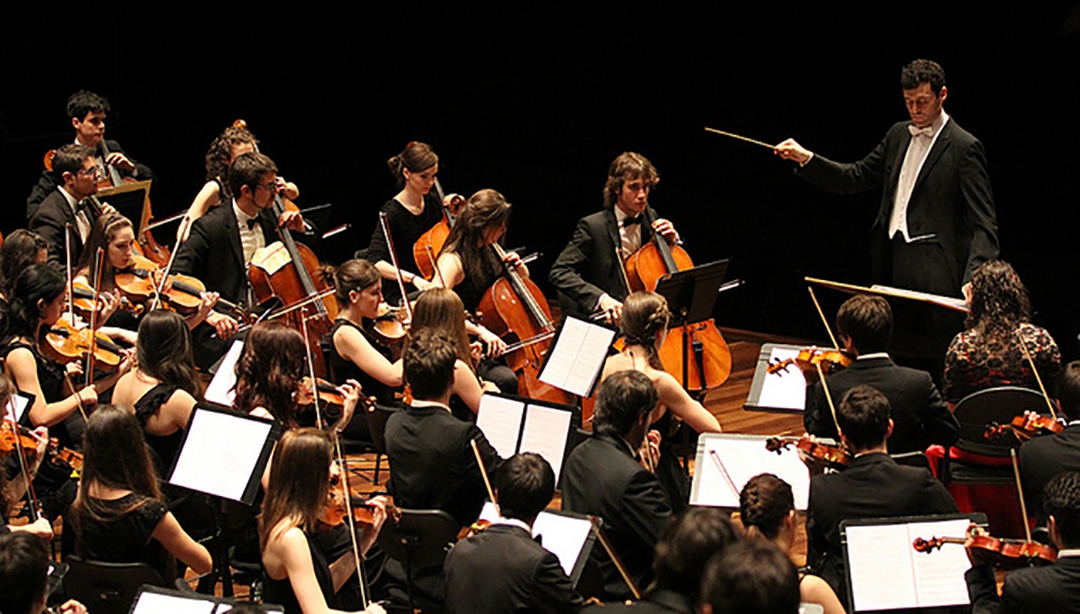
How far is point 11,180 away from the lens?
9.66 m

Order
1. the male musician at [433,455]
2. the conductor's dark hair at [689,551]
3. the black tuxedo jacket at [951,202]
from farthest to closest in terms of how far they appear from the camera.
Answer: the black tuxedo jacket at [951,202] → the male musician at [433,455] → the conductor's dark hair at [689,551]

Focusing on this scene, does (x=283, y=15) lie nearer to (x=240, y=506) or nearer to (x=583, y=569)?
(x=240, y=506)

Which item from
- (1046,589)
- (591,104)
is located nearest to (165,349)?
(1046,589)

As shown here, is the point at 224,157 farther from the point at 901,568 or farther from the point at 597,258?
the point at 901,568

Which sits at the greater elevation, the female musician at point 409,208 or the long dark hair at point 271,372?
the female musician at point 409,208

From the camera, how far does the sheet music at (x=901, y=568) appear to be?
11.1 ft

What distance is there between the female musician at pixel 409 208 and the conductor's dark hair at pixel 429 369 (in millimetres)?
2221

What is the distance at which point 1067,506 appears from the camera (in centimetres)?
318

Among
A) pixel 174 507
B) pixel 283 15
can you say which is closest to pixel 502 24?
pixel 283 15

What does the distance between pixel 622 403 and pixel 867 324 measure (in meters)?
1.03

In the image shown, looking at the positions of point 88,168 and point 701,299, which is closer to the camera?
point 701,299

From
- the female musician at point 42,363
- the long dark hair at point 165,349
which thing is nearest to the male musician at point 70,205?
the female musician at point 42,363

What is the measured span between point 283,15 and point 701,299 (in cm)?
653

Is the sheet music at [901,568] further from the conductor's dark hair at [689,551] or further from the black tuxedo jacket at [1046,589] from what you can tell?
the conductor's dark hair at [689,551]
